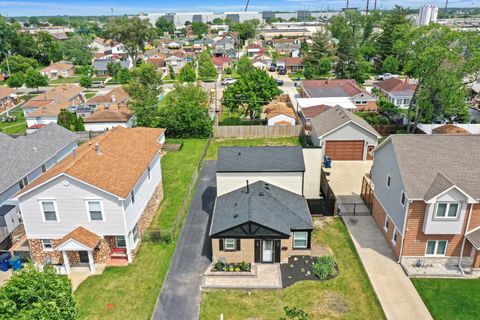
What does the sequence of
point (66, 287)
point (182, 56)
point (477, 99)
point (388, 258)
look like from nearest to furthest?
point (66, 287), point (388, 258), point (477, 99), point (182, 56)

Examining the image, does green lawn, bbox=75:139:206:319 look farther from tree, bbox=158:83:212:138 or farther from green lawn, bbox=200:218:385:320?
tree, bbox=158:83:212:138

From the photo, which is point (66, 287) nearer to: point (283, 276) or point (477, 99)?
point (283, 276)

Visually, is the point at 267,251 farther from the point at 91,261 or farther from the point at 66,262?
the point at 66,262

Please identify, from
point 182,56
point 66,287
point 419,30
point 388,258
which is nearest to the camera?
point 66,287

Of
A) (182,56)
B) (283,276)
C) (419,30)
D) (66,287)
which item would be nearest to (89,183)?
(66,287)

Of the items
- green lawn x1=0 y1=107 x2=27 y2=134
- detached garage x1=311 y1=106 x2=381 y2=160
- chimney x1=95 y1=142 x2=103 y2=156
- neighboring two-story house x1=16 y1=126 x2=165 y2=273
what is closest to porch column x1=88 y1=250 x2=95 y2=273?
neighboring two-story house x1=16 y1=126 x2=165 y2=273

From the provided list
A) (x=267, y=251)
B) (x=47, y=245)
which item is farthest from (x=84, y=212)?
(x=267, y=251)

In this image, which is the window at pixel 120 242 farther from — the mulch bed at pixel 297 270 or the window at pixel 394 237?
the window at pixel 394 237
